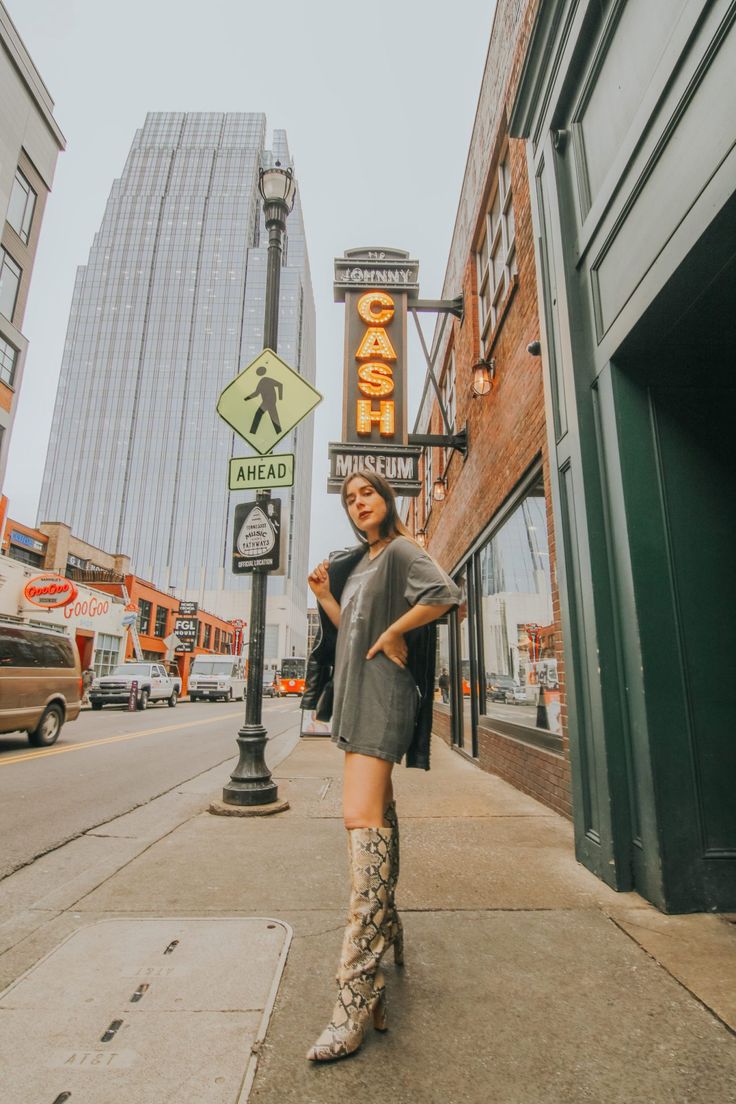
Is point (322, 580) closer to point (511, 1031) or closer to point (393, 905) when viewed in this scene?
point (393, 905)

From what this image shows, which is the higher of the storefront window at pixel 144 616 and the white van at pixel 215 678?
the storefront window at pixel 144 616

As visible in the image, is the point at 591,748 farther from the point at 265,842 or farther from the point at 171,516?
the point at 171,516

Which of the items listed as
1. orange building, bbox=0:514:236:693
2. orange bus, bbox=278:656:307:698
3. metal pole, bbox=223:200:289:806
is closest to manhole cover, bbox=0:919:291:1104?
metal pole, bbox=223:200:289:806

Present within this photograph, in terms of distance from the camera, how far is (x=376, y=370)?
9.13m

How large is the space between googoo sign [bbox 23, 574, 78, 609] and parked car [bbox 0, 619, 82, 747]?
50.6 ft

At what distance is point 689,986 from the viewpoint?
82.7 inches

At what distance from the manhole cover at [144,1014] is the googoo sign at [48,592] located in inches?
998

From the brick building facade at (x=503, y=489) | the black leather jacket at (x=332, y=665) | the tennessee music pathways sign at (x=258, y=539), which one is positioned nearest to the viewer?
the black leather jacket at (x=332, y=665)

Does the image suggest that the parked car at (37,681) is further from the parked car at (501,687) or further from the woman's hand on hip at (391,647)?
the woman's hand on hip at (391,647)

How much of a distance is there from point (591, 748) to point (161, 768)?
Result: 22.1 feet

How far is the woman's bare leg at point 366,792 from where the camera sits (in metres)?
1.96

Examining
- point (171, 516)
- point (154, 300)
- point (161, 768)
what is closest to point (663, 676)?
point (161, 768)

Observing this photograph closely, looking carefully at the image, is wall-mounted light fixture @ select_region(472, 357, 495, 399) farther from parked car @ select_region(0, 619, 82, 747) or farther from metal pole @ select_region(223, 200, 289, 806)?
parked car @ select_region(0, 619, 82, 747)

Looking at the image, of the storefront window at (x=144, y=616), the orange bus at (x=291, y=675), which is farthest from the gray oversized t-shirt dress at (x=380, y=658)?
the storefront window at (x=144, y=616)
